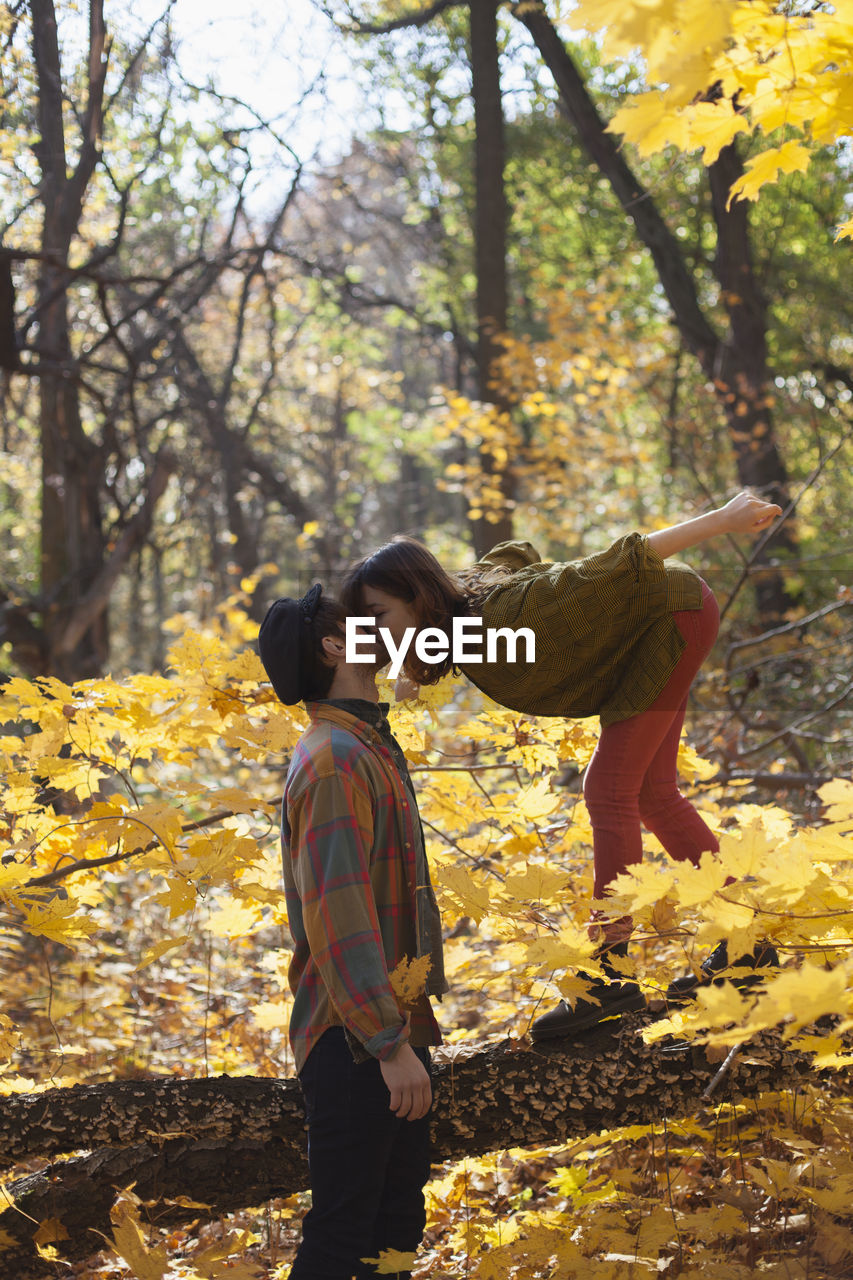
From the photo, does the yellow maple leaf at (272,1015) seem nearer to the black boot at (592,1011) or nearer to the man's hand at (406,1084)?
the black boot at (592,1011)

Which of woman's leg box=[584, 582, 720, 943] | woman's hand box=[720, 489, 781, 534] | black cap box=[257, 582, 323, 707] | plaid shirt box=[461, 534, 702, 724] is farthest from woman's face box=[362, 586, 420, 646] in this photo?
woman's hand box=[720, 489, 781, 534]

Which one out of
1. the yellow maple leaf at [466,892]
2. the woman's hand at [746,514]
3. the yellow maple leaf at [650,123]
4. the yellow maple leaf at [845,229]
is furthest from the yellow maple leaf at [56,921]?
the yellow maple leaf at [845,229]

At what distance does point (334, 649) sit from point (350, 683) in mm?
78

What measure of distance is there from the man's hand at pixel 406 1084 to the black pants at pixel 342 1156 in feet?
0.26

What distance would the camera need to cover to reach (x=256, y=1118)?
2.25 meters

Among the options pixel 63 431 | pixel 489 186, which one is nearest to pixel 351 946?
pixel 63 431

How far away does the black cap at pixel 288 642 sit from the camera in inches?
77.5

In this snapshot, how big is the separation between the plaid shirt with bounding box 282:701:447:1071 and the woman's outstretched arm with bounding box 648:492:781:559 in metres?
0.80

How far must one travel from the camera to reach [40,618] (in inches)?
262

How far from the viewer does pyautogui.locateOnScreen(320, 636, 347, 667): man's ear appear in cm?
201

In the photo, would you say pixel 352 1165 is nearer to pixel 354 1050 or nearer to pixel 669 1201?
pixel 354 1050

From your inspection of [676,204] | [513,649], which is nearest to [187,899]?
[513,649]

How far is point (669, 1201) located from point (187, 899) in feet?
4.25

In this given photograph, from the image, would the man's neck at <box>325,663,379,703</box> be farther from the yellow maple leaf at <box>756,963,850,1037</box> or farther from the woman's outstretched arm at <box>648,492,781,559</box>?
the yellow maple leaf at <box>756,963,850,1037</box>
